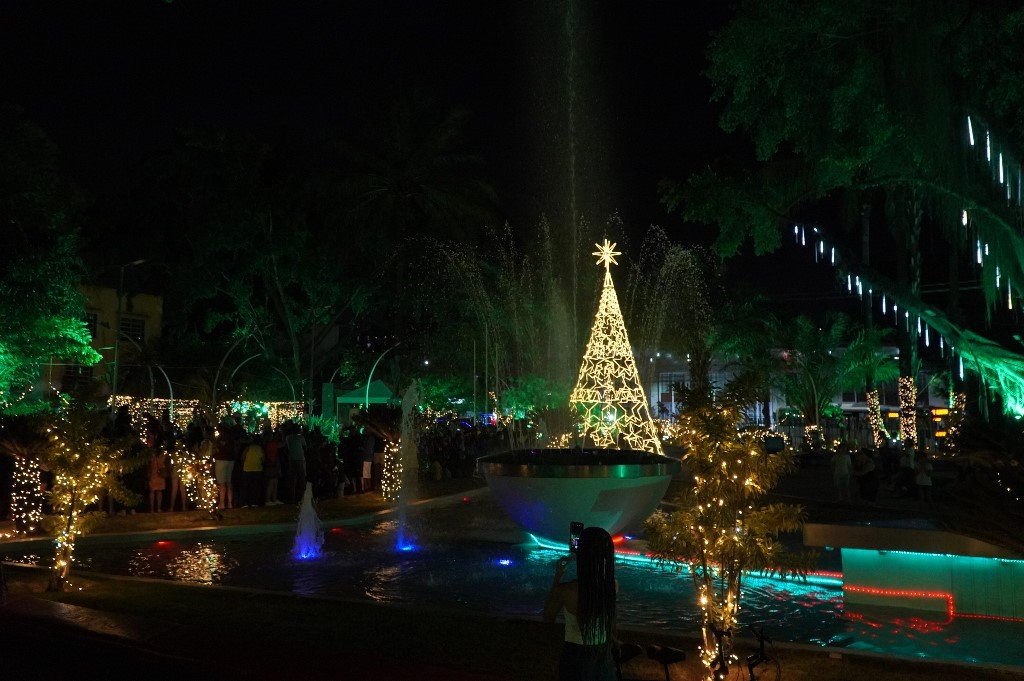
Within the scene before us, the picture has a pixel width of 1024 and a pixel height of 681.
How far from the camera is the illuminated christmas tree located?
16.9 metres

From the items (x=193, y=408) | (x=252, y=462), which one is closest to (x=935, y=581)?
(x=252, y=462)

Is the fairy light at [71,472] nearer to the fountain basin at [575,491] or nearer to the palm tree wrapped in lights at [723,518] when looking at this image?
the fountain basin at [575,491]

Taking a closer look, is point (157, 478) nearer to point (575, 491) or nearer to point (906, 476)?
point (575, 491)

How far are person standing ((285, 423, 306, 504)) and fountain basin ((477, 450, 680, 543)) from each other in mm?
6868

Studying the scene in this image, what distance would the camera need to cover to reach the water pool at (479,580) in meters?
8.45

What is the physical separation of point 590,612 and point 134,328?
141ft

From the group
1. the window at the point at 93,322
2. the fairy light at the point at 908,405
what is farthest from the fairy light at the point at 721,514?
the window at the point at 93,322

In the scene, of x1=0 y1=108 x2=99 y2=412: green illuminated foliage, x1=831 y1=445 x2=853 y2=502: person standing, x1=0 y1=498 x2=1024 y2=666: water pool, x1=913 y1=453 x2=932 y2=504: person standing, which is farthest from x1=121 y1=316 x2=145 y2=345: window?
x1=913 y1=453 x2=932 y2=504: person standing

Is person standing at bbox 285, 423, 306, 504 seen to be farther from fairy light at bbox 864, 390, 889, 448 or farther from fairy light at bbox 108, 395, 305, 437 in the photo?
fairy light at bbox 864, 390, 889, 448


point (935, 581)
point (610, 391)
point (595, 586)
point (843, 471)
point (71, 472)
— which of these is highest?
point (610, 391)

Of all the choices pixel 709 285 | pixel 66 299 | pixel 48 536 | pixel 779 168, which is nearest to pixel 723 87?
pixel 779 168

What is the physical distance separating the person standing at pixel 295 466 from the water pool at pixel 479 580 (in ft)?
10.1

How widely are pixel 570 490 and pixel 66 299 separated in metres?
20.1

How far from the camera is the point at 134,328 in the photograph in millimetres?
43250
